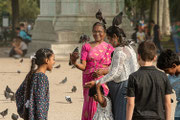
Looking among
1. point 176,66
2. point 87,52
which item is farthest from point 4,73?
point 176,66

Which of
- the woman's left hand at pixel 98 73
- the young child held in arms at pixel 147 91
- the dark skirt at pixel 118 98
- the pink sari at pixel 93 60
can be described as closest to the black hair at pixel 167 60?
the young child held in arms at pixel 147 91

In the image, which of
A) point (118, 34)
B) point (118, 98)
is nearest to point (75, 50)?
point (118, 34)

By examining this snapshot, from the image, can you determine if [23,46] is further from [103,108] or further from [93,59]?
[103,108]

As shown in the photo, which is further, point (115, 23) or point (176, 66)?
point (115, 23)

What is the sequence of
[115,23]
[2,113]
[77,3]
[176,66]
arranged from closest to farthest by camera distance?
[176,66] < [115,23] < [2,113] < [77,3]

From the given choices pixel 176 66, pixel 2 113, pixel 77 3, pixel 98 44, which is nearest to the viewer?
pixel 176 66

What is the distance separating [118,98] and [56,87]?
7063mm

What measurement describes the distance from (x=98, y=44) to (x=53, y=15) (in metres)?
14.0

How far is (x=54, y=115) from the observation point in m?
9.21

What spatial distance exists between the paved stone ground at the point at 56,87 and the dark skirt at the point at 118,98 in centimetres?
304

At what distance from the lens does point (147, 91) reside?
4836 mm

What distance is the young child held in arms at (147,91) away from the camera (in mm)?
4812

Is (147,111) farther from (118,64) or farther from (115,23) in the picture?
(115,23)

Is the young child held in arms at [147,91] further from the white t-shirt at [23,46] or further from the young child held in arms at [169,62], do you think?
the white t-shirt at [23,46]
